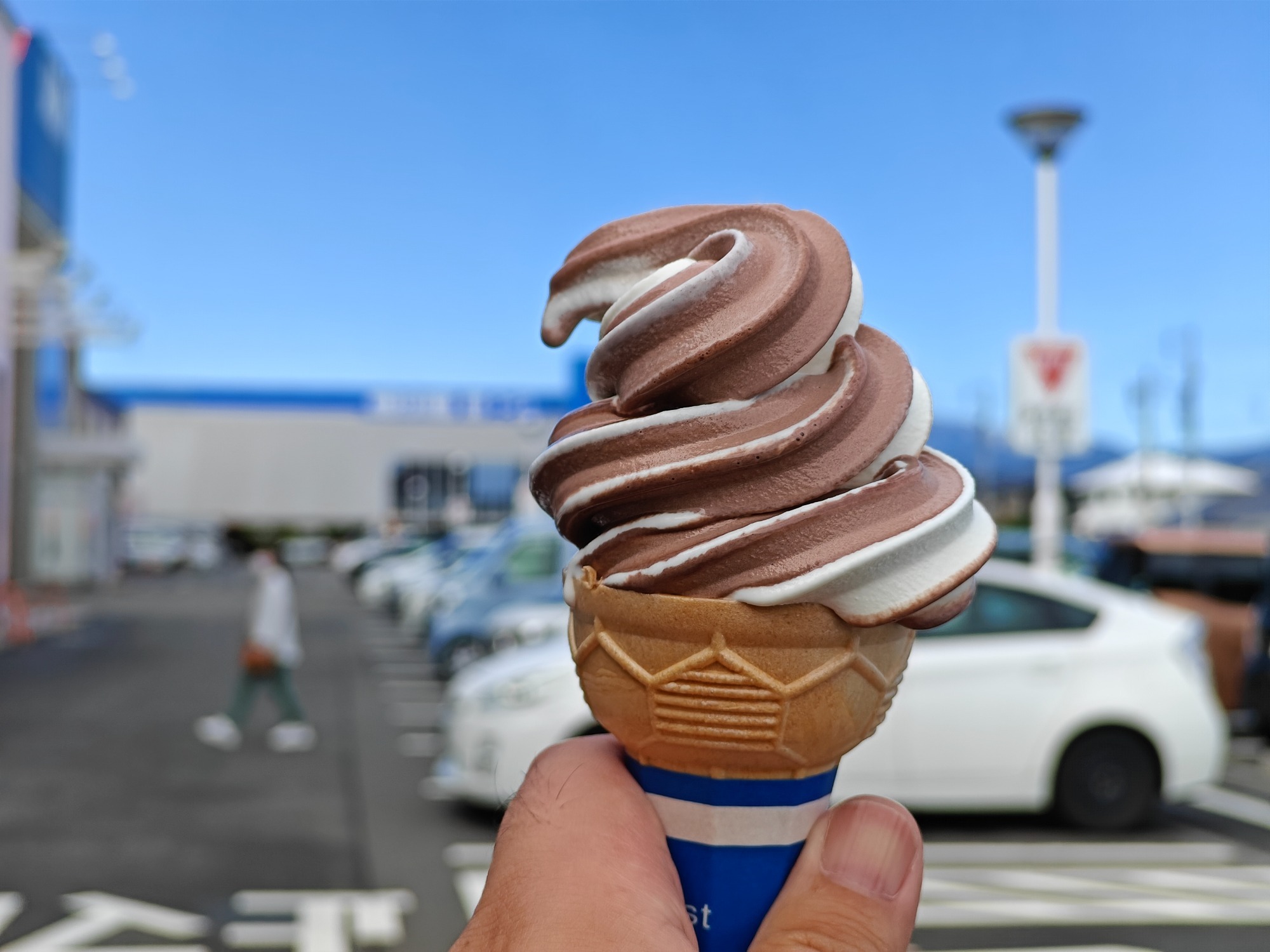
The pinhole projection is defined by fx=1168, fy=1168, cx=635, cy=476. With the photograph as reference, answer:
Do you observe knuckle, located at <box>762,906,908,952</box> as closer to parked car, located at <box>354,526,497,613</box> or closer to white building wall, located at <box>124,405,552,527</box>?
parked car, located at <box>354,526,497,613</box>

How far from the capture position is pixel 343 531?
2557 inches

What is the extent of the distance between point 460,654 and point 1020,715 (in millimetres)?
7627

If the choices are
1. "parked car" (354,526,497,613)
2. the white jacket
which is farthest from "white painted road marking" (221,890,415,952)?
"parked car" (354,526,497,613)

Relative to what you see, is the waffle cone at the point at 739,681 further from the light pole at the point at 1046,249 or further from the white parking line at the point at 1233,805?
the light pole at the point at 1046,249

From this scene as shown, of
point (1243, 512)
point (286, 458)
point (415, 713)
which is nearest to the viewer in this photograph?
point (415, 713)

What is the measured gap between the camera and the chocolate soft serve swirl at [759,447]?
6.19 ft

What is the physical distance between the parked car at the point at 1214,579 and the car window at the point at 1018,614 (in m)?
3.46

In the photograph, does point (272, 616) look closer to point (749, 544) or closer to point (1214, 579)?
point (1214, 579)

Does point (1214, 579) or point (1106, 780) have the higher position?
point (1214, 579)

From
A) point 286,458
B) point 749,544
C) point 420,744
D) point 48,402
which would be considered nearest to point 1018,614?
point 420,744

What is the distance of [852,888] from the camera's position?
1.85 m

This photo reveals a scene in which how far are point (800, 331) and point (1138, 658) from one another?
592cm

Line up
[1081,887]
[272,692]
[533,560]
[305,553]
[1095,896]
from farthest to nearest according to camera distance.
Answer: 1. [305,553]
2. [533,560]
3. [272,692]
4. [1081,887]
5. [1095,896]

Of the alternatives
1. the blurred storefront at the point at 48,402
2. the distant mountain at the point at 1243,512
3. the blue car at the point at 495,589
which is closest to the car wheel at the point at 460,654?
the blue car at the point at 495,589
